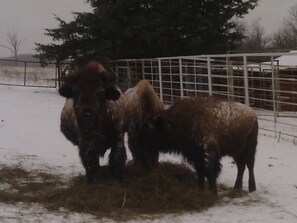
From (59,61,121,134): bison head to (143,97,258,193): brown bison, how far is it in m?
1.07

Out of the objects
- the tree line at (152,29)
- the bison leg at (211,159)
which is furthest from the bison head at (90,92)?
the tree line at (152,29)

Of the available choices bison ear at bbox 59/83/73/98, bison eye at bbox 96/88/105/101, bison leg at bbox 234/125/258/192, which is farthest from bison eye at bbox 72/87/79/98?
bison leg at bbox 234/125/258/192

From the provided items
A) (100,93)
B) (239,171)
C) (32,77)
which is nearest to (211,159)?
(239,171)

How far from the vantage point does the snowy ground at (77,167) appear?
221 inches

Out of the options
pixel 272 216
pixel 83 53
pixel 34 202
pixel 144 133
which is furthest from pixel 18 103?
pixel 272 216

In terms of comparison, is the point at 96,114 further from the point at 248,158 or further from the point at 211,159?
the point at 248,158

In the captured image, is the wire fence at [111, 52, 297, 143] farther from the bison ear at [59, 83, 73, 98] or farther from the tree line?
the bison ear at [59, 83, 73, 98]

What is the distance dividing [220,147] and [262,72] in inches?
494

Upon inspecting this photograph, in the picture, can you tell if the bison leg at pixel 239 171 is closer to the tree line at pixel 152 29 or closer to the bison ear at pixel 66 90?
the bison ear at pixel 66 90

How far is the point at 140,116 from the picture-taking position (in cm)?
809

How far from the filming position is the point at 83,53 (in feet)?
70.5

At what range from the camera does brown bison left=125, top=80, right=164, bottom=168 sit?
7.69m

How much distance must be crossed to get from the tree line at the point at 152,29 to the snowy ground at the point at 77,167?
593 centimetres

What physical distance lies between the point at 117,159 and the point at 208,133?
1.43 m
